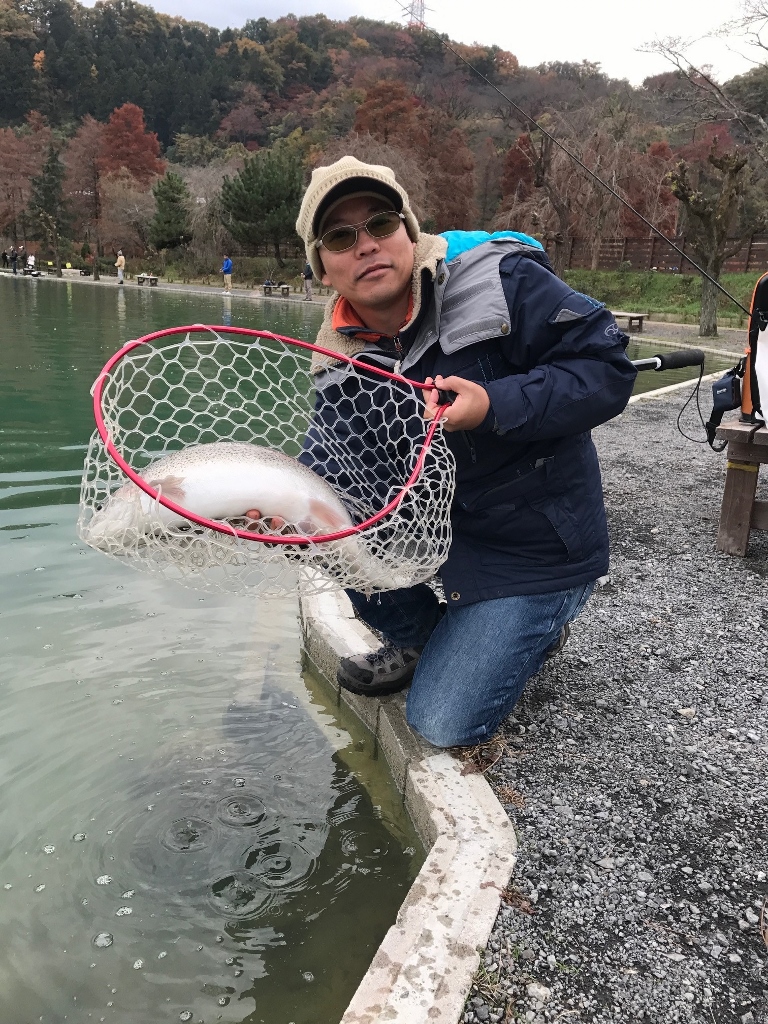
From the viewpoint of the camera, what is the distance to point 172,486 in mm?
2143

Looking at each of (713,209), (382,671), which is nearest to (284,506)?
(382,671)

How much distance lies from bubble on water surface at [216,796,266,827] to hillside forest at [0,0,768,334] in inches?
200

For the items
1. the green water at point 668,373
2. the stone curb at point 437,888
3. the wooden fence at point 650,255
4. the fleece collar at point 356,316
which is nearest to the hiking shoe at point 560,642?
the stone curb at point 437,888

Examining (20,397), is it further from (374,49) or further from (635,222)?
(374,49)

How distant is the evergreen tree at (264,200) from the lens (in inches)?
1615

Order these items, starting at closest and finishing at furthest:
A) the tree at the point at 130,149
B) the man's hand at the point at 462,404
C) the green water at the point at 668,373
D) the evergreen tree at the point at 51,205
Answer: the man's hand at the point at 462,404
the green water at the point at 668,373
the evergreen tree at the point at 51,205
the tree at the point at 130,149

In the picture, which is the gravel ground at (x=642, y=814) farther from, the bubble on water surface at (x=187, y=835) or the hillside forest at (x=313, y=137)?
the hillside forest at (x=313, y=137)

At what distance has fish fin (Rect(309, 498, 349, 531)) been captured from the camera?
2250 mm

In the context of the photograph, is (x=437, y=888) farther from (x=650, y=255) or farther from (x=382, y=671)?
(x=650, y=255)

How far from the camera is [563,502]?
2.53m

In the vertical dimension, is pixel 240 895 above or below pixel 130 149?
below

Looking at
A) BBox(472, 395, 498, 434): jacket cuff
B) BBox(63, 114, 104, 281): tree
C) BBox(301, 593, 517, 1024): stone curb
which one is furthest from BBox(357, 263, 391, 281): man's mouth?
BBox(63, 114, 104, 281): tree

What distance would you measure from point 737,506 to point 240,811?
324 cm

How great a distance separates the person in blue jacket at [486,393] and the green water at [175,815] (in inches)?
21.5
